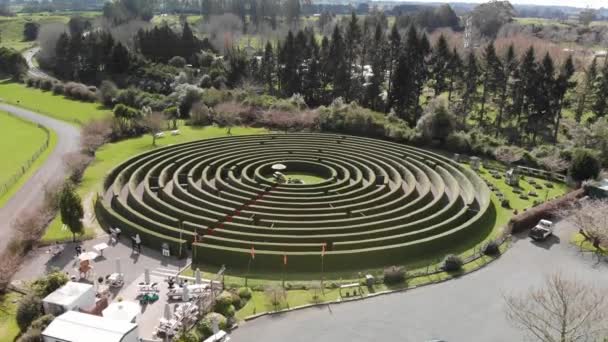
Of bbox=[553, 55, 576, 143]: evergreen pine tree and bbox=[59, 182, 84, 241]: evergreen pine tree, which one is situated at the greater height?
bbox=[553, 55, 576, 143]: evergreen pine tree

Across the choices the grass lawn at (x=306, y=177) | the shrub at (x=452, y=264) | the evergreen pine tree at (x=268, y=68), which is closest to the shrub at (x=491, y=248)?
the shrub at (x=452, y=264)

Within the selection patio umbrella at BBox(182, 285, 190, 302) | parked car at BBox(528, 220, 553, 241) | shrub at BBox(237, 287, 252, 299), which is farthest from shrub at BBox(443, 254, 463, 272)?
patio umbrella at BBox(182, 285, 190, 302)

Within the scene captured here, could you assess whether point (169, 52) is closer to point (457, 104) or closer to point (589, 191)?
point (457, 104)

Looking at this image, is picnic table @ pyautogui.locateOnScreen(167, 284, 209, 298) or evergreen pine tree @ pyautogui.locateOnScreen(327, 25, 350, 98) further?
evergreen pine tree @ pyautogui.locateOnScreen(327, 25, 350, 98)

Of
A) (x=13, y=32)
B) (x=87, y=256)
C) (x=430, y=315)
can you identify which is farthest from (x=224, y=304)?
(x=13, y=32)

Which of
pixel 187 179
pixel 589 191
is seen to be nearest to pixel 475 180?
pixel 589 191

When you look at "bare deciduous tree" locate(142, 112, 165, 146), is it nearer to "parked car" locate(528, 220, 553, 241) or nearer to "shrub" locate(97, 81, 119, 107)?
"shrub" locate(97, 81, 119, 107)
